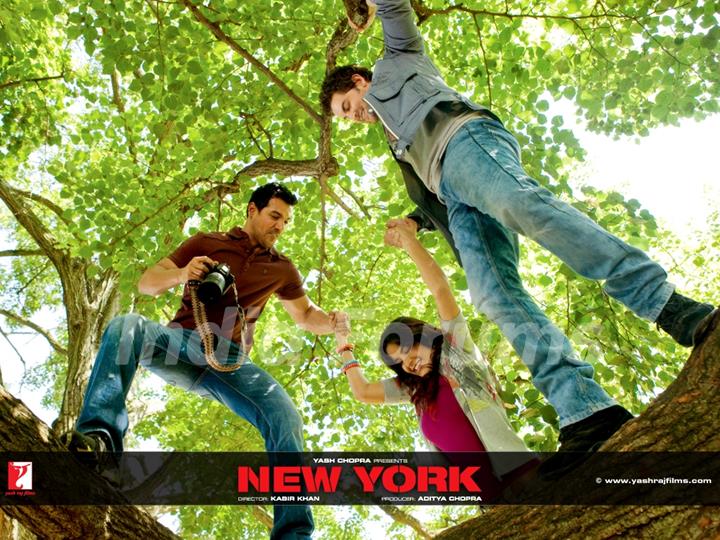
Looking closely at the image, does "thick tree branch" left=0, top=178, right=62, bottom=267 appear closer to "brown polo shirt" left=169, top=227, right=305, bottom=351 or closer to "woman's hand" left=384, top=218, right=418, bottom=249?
"brown polo shirt" left=169, top=227, right=305, bottom=351

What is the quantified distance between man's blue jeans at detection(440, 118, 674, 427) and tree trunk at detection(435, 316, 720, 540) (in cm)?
25

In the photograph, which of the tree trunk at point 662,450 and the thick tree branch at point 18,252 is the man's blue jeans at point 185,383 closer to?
the tree trunk at point 662,450

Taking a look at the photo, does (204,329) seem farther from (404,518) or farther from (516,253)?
(404,518)

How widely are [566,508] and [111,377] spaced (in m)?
1.86

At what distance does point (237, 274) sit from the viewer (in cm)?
302

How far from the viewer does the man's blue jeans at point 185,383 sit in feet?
7.20

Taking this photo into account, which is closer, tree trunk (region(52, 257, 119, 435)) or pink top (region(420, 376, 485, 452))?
pink top (region(420, 376, 485, 452))

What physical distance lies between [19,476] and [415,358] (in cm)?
189

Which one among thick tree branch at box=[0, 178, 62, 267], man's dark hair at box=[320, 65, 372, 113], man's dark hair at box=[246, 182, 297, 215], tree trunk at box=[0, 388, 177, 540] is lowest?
tree trunk at box=[0, 388, 177, 540]

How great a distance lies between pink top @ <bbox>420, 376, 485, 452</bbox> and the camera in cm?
254

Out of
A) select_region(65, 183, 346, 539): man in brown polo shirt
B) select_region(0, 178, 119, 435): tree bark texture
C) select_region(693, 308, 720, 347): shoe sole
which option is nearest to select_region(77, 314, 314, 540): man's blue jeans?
select_region(65, 183, 346, 539): man in brown polo shirt

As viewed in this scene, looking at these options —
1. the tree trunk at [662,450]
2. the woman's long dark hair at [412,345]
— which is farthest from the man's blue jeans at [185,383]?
the tree trunk at [662,450]

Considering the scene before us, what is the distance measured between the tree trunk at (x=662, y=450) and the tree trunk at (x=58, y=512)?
48.8 inches

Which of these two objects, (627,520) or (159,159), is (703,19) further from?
(159,159)
